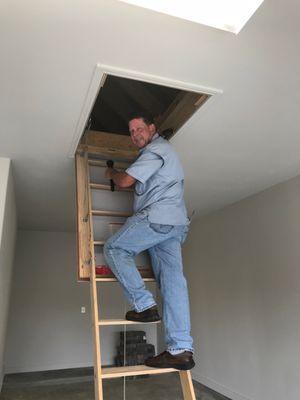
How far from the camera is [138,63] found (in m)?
1.98

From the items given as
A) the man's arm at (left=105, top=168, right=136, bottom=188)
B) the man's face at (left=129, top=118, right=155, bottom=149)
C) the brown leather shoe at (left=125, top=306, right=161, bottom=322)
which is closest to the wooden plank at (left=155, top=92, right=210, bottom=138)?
the man's face at (left=129, top=118, right=155, bottom=149)

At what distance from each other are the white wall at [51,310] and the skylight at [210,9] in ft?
19.1

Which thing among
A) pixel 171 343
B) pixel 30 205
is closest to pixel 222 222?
pixel 30 205

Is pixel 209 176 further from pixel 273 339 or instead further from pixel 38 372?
pixel 38 372

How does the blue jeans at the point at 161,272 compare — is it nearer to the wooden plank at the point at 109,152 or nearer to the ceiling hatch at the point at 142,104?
the ceiling hatch at the point at 142,104

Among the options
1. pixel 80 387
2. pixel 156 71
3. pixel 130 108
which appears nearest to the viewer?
pixel 156 71

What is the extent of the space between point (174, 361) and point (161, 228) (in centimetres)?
81

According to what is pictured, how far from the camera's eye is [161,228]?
7.39 feet

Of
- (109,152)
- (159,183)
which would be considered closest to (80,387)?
(109,152)

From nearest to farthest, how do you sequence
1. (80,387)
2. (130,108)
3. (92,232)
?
(92,232)
(130,108)
(80,387)

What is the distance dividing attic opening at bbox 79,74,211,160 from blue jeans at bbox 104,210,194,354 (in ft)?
3.09

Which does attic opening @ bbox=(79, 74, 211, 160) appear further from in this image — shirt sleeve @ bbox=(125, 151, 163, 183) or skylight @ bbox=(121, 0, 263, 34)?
skylight @ bbox=(121, 0, 263, 34)

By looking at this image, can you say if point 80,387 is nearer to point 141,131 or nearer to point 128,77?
point 141,131

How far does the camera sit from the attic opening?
2.70m
